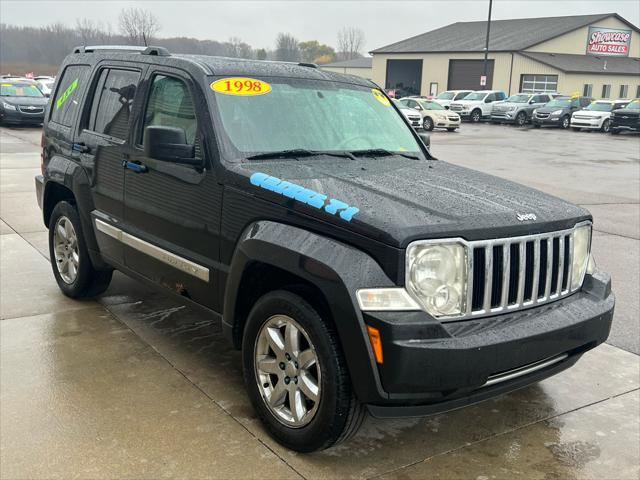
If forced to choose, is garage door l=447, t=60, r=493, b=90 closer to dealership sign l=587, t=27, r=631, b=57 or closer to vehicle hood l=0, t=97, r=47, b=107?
dealership sign l=587, t=27, r=631, b=57

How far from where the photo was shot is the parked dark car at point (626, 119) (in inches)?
1212

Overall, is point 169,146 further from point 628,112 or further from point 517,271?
point 628,112

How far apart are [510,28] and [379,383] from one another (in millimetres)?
62756

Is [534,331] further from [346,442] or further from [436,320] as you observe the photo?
[346,442]

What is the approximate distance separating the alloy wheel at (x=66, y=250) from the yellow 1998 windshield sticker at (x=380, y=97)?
2580 mm

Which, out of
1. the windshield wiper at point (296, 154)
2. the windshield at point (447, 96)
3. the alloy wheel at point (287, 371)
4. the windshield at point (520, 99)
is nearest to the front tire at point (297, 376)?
the alloy wheel at point (287, 371)

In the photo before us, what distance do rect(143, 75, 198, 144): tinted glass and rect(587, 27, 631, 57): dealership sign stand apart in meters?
61.0

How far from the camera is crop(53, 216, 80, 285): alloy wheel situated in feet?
17.4

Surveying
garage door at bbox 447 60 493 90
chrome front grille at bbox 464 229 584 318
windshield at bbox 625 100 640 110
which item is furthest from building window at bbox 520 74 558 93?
chrome front grille at bbox 464 229 584 318

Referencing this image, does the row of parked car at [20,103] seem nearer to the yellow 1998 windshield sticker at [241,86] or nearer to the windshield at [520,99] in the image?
the yellow 1998 windshield sticker at [241,86]

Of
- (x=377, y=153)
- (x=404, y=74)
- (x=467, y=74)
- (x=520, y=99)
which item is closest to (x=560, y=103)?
(x=520, y=99)

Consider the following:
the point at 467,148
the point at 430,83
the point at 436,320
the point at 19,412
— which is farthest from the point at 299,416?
the point at 430,83

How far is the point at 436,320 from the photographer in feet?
9.23

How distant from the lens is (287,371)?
3.26m
